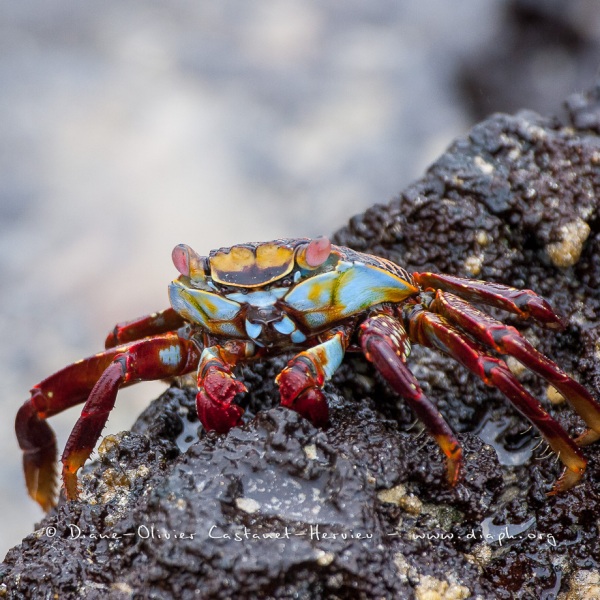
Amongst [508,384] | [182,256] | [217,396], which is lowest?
[508,384]

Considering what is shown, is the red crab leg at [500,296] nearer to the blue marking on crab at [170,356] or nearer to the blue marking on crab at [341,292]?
the blue marking on crab at [341,292]

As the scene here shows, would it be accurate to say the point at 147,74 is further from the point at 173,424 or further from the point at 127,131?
the point at 173,424

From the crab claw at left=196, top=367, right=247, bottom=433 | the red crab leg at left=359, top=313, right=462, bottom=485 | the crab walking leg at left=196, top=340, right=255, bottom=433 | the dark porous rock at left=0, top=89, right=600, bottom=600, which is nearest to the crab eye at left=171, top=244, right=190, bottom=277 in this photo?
the crab walking leg at left=196, top=340, right=255, bottom=433

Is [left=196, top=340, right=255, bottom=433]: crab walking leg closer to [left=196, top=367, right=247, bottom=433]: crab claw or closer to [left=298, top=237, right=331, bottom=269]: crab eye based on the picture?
[left=196, top=367, right=247, bottom=433]: crab claw

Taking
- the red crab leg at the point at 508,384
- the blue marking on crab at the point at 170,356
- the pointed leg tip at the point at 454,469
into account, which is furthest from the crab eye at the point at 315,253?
the pointed leg tip at the point at 454,469

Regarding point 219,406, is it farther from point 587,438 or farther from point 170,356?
point 587,438

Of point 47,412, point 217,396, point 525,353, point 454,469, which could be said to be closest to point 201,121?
point 47,412
